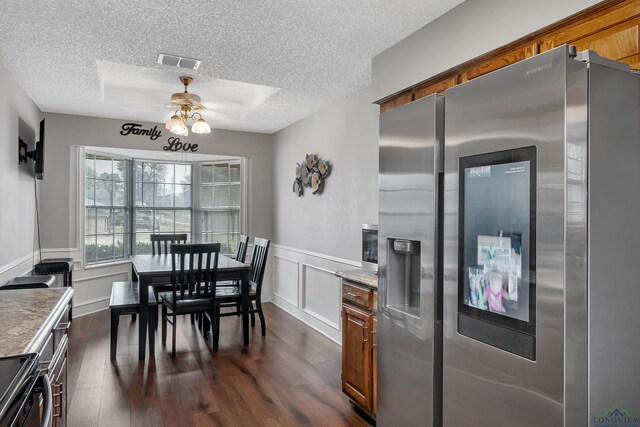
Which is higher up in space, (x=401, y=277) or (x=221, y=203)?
(x=221, y=203)

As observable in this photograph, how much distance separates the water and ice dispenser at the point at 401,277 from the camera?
1991mm

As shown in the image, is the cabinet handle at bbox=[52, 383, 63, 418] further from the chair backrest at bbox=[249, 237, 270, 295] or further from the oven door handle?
the chair backrest at bbox=[249, 237, 270, 295]

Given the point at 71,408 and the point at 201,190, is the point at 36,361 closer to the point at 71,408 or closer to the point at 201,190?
the point at 71,408

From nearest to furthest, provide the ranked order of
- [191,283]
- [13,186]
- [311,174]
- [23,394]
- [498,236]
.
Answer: [23,394] < [498,236] < [13,186] < [191,283] < [311,174]

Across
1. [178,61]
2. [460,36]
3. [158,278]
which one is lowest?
[158,278]

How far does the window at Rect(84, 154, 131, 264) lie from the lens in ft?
17.9

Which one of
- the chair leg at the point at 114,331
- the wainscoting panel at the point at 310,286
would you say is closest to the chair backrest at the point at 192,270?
the chair leg at the point at 114,331

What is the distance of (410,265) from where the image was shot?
2.04 m

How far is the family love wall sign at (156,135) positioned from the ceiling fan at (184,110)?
880 millimetres

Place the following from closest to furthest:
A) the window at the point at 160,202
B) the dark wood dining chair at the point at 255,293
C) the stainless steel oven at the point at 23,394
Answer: the stainless steel oven at the point at 23,394
the dark wood dining chair at the point at 255,293
the window at the point at 160,202

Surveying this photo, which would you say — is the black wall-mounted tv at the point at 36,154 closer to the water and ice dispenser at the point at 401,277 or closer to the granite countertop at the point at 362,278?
the granite countertop at the point at 362,278

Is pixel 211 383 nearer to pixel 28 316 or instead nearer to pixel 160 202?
pixel 28 316

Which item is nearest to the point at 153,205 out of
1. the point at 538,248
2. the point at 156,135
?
the point at 156,135

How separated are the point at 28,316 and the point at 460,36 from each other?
8.24ft
